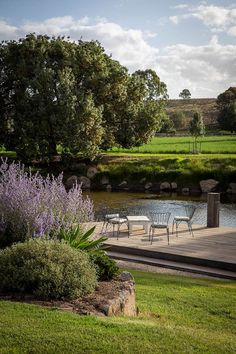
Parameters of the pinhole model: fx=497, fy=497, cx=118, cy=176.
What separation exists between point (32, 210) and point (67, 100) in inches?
1197

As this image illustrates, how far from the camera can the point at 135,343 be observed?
5.90 m

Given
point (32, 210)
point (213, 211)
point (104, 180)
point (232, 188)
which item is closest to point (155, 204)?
point (232, 188)

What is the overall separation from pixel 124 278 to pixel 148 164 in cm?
3424

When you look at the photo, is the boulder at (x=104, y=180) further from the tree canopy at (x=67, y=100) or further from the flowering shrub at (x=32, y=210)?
the flowering shrub at (x=32, y=210)

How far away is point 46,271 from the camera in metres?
7.80

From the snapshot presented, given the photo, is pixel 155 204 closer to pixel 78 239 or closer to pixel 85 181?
pixel 85 181

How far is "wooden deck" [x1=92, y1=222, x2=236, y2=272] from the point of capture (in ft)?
46.5

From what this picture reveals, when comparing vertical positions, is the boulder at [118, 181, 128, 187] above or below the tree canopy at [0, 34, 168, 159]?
below

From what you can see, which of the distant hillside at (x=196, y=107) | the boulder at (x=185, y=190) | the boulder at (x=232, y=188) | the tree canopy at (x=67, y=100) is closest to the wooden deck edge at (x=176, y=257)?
the tree canopy at (x=67, y=100)

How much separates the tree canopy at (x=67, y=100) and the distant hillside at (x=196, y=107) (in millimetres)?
83055

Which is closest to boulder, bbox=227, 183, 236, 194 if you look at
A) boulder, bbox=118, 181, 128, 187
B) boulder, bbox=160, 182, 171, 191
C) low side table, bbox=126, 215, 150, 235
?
boulder, bbox=160, 182, 171, 191

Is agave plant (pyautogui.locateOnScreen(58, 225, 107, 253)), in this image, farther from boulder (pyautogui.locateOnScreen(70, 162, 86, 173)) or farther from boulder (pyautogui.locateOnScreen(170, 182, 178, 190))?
boulder (pyautogui.locateOnScreen(70, 162, 86, 173))

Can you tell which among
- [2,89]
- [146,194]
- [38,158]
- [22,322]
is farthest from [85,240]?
[2,89]

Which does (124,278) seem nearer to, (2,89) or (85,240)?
(85,240)
